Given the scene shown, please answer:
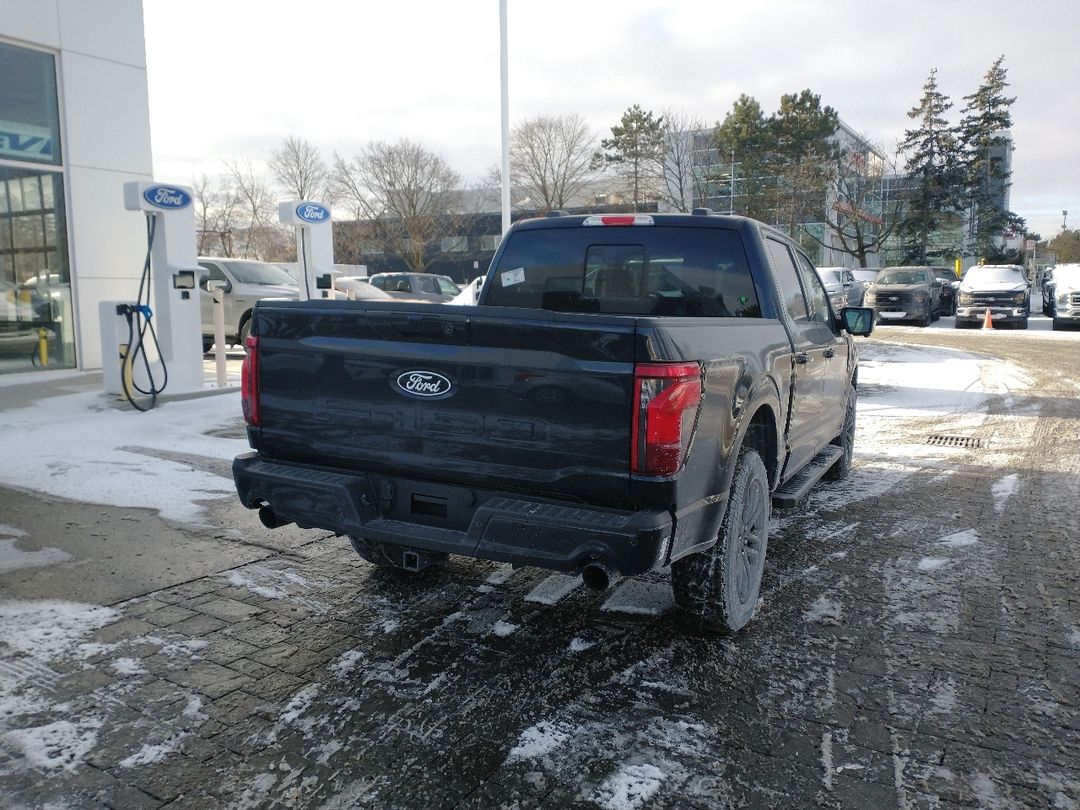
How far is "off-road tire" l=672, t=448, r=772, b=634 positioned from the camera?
3689mm

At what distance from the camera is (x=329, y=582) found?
4.65 meters

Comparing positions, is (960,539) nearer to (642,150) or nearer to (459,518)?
(459,518)

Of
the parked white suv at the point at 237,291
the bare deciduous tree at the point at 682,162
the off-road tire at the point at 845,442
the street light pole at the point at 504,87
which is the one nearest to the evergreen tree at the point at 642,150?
the bare deciduous tree at the point at 682,162

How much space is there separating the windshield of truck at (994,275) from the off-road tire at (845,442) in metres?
21.7

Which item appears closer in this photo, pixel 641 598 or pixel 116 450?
pixel 641 598

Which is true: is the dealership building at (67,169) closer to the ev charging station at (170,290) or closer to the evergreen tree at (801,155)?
the ev charging station at (170,290)

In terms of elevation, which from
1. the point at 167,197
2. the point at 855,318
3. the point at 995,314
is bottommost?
the point at 995,314

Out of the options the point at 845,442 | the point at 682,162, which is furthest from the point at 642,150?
the point at 845,442

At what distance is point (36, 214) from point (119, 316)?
4104 mm

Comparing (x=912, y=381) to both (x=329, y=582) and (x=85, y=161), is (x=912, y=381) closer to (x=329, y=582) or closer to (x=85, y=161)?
(x=329, y=582)

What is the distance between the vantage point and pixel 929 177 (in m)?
50.0

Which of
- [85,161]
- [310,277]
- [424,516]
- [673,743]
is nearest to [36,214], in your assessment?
[85,161]

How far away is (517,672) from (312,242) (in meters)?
11.6

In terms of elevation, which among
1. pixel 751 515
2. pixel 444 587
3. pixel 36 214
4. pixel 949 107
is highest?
pixel 949 107
